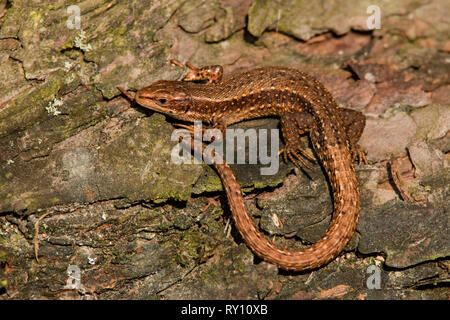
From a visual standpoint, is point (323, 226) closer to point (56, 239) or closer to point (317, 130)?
point (317, 130)

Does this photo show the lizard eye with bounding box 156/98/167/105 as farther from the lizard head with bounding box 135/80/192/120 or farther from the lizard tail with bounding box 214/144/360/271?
the lizard tail with bounding box 214/144/360/271

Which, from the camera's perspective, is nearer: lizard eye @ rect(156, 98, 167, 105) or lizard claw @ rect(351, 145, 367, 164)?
lizard eye @ rect(156, 98, 167, 105)

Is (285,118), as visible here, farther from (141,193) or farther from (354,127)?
(141,193)

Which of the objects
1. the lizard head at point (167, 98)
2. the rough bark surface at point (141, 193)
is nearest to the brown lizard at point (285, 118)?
the lizard head at point (167, 98)

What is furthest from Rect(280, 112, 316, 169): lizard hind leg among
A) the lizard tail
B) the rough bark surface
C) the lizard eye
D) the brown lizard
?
the lizard eye

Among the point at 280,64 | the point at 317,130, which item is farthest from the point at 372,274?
the point at 280,64
